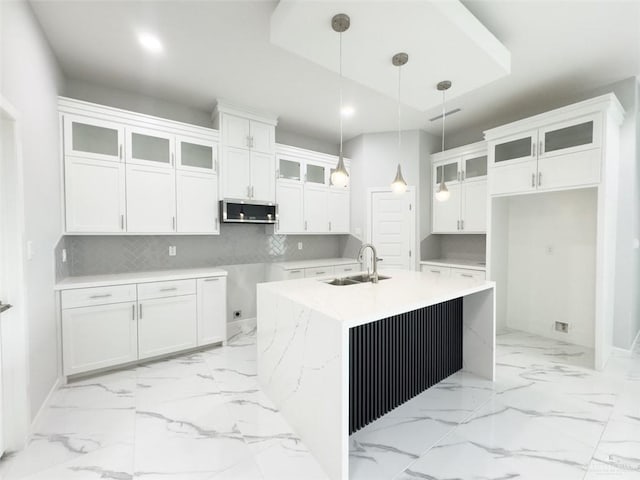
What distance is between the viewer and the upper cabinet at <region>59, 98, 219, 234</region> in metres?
2.59

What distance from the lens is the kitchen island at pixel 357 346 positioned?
1467 mm

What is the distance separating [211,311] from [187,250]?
2.84 feet

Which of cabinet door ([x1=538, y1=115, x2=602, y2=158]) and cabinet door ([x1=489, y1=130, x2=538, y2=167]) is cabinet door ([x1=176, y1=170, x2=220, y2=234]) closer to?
cabinet door ([x1=489, y1=130, x2=538, y2=167])

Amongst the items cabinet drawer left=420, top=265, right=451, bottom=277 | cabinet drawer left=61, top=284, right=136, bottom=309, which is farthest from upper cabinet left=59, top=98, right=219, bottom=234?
cabinet drawer left=420, top=265, right=451, bottom=277

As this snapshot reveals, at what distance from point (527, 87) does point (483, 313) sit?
8.24 ft

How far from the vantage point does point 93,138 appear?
2674 millimetres

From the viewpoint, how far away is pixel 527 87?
3062 mm

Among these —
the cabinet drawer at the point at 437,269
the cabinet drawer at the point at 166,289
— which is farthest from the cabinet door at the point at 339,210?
the cabinet drawer at the point at 166,289

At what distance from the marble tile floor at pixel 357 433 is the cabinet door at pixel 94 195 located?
1409 millimetres

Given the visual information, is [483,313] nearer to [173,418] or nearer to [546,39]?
[546,39]

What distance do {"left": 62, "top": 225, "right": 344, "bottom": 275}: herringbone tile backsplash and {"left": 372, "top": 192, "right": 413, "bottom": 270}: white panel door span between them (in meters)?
0.95

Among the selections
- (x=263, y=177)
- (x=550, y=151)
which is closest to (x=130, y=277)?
(x=263, y=177)

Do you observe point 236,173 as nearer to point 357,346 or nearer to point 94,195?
point 94,195

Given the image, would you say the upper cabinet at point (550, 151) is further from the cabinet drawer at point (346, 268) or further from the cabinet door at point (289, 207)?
the cabinet door at point (289, 207)
